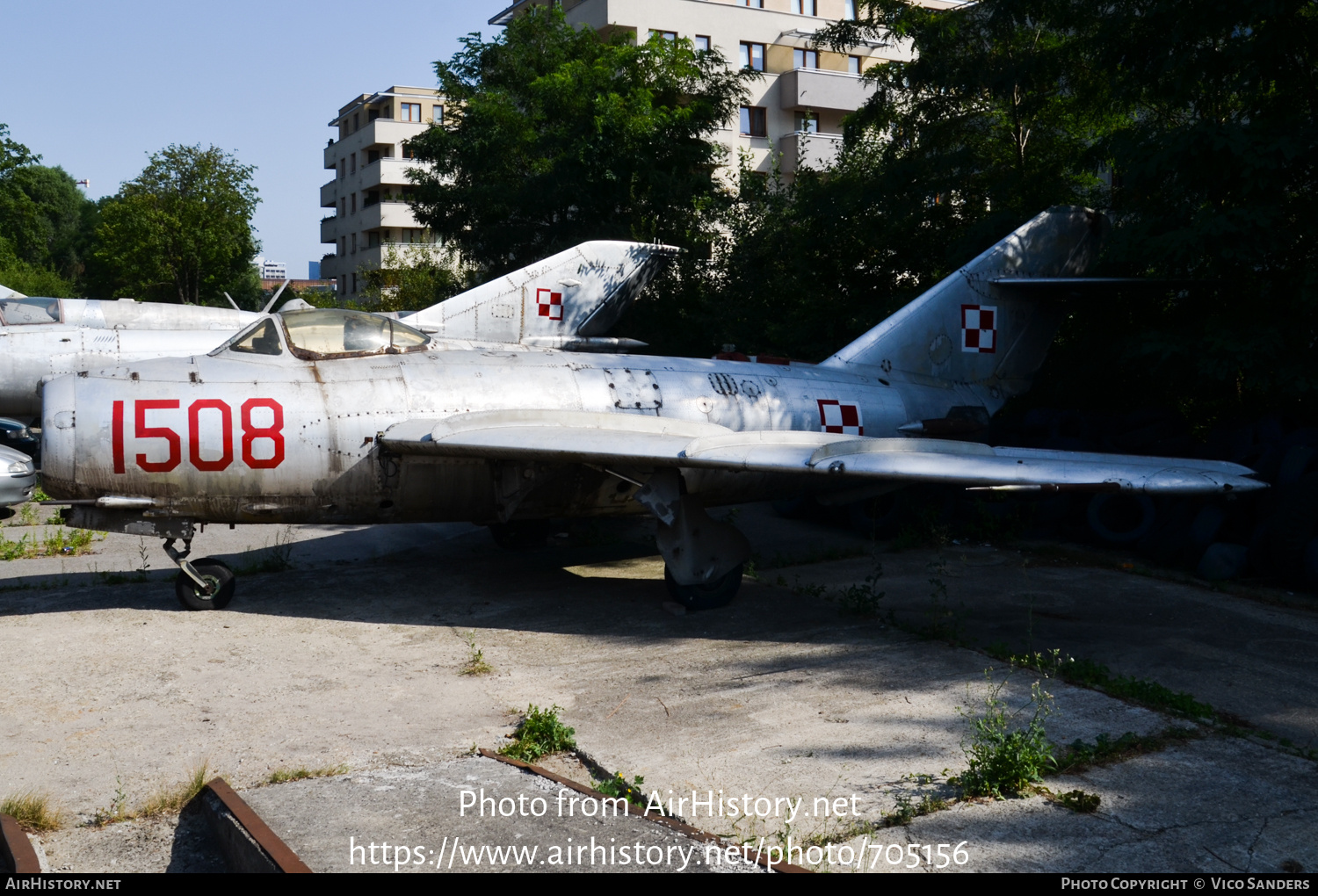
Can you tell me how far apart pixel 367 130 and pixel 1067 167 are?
62.9m

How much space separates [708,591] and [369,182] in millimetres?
65632

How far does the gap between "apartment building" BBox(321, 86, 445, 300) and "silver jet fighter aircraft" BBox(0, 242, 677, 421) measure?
48.0 meters

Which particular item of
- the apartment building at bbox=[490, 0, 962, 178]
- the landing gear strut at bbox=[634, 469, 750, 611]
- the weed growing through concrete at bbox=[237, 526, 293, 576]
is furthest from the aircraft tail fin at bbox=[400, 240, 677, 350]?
the apartment building at bbox=[490, 0, 962, 178]

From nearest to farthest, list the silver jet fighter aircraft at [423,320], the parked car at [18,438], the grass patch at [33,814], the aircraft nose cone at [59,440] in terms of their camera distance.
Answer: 1. the grass patch at [33,814]
2. the aircraft nose cone at [59,440]
3. the silver jet fighter aircraft at [423,320]
4. the parked car at [18,438]

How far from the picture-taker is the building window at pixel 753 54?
44.3 metres

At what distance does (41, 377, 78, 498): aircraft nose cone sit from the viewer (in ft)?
26.6

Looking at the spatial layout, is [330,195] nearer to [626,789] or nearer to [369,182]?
[369,182]

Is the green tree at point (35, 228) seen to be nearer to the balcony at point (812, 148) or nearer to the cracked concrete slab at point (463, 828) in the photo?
the balcony at point (812, 148)

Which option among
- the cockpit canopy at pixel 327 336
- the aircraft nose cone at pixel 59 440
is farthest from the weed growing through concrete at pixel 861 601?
the aircraft nose cone at pixel 59 440

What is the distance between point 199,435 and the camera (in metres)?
8.41

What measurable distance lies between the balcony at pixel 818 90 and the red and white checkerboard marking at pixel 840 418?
35.3 meters

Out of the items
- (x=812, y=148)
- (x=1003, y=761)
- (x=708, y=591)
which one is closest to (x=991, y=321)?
(x=708, y=591)
